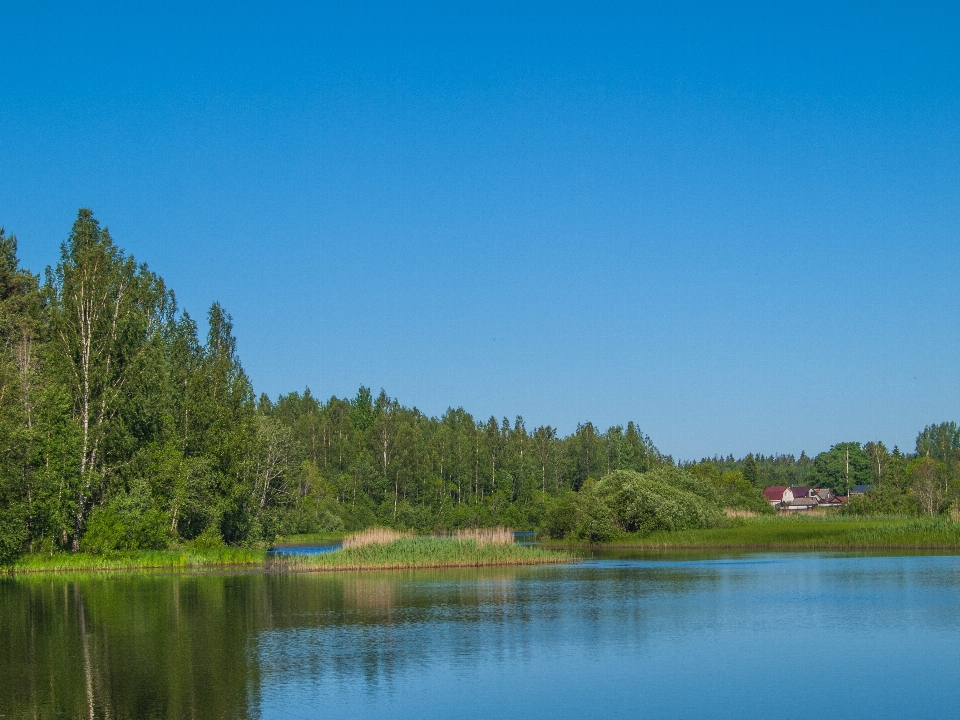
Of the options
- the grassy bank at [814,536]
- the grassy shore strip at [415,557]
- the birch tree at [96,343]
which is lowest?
the grassy bank at [814,536]

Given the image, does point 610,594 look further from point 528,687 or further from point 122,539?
point 122,539

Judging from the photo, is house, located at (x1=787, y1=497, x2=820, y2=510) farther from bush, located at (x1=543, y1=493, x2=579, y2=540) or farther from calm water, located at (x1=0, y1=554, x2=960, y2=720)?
calm water, located at (x1=0, y1=554, x2=960, y2=720)

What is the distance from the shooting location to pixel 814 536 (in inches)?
2776

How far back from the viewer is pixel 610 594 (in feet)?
127

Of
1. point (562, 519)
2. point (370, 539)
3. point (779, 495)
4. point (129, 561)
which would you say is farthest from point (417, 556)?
point (779, 495)

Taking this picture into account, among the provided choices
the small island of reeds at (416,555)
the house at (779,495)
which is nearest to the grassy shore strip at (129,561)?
the small island of reeds at (416,555)

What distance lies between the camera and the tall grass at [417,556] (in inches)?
2199

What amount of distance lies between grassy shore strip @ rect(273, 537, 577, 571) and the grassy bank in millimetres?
21157

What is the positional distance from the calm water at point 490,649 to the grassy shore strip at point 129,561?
922cm

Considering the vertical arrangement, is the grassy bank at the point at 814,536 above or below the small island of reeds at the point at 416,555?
below

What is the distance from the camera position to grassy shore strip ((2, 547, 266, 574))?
52562mm

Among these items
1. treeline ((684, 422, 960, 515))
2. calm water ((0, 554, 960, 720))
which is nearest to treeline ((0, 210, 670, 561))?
calm water ((0, 554, 960, 720))

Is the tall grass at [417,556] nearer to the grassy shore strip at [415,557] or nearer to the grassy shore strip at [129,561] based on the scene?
the grassy shore strip at [415,557]

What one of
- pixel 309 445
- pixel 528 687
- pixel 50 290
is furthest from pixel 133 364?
pixel 309 445
